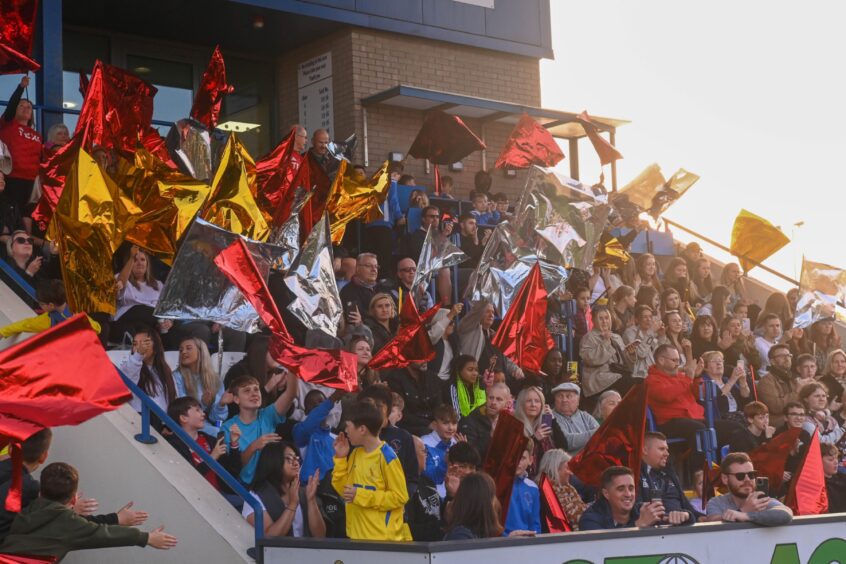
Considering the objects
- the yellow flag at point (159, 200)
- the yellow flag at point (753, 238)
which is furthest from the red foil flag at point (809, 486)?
the yellow flag at point (753, 238)

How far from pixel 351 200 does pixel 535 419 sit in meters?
4.01

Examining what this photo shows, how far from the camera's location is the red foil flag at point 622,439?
907 centimetres

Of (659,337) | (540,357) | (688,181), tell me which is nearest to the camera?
(540,357)

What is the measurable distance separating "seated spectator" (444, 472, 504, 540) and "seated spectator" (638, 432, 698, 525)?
216cm

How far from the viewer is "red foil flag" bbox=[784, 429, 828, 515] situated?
32.3ft

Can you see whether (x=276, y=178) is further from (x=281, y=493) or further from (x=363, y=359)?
(x=281, y=493)

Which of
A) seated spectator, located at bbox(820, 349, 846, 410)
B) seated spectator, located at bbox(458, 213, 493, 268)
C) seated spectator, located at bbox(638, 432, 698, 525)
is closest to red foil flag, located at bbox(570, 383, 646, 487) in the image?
seated spectator, located at bbox(638, 432, 698, 525)

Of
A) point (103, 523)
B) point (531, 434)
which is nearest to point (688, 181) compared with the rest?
point (531, 434)

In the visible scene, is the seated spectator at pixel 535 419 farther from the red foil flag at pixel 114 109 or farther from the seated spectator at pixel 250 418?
the red foil flag at pixel 114 109

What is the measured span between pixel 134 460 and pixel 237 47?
10.9 m

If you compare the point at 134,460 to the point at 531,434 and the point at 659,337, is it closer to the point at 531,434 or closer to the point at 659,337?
the point at 531,434

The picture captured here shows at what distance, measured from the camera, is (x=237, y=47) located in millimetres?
18484

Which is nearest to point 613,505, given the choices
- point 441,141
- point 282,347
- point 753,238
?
point 282,347

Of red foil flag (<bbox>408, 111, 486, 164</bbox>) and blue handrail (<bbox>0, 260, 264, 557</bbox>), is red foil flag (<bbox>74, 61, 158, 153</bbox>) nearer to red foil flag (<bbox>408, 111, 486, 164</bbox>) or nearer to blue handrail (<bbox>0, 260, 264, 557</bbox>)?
blue handrail (<bbox>0, 260, 264, 557</bbox>)
